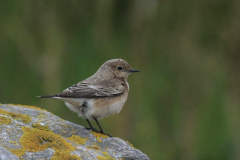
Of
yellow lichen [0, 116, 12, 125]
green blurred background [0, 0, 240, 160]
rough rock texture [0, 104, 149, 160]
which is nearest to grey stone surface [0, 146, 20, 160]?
rough rock texture [0, 104, 149, 160]

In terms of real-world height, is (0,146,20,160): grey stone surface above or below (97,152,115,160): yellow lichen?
above

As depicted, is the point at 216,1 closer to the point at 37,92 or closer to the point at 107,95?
the point at 107,95

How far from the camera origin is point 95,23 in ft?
17.3

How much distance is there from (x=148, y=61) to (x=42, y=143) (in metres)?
2.85

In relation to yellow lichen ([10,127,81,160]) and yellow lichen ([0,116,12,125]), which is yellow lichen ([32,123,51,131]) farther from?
yellow lichen ([0,116,12,125])

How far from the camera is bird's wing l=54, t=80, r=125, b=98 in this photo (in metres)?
3.99

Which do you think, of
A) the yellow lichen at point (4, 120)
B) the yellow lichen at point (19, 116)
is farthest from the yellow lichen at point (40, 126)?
the yellow lichen at point (4, 120)

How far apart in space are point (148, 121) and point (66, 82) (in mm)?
1395

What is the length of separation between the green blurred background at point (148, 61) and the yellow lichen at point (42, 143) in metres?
1.99

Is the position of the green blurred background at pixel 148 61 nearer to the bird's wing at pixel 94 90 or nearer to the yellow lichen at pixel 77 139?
the bird's wing at pixel 94 90

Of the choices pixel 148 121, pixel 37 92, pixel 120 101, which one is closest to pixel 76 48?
pixel 37 92

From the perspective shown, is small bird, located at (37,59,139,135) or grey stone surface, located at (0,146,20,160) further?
small bird, located at (37,59,139,135)

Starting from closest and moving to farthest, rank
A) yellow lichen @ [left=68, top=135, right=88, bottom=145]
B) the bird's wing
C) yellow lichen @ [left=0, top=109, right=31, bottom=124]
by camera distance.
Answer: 1. yellow lichen @ [left=68, top=135, right=88, bottom=145]
2. yellow lichen @ [left=0, top=109, right=31, bottom=124]
3. the bird's wing

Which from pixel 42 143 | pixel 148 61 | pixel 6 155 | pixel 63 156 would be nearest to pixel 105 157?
pixel 63 156
